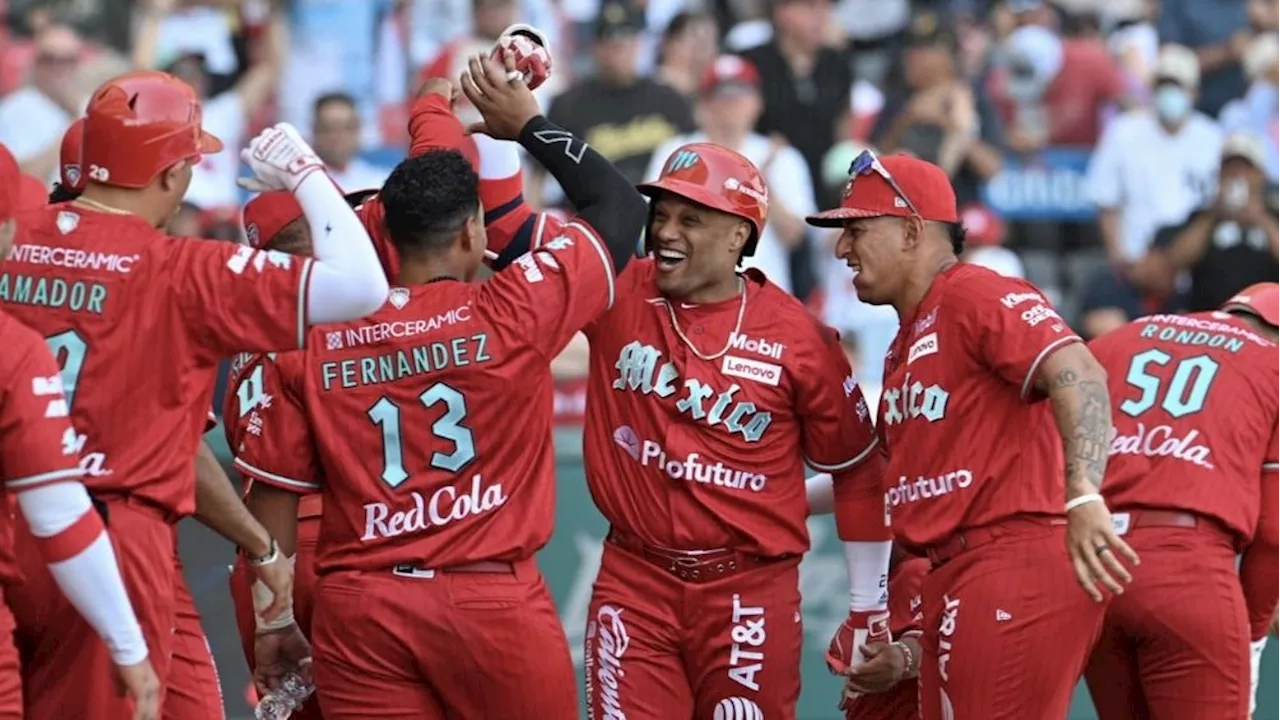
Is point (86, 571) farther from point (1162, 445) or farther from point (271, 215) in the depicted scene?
point (1162, 445)

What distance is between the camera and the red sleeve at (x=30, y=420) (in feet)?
17.3

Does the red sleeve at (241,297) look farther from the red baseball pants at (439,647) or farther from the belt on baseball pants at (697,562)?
the belt on baseball pants at (697,562)

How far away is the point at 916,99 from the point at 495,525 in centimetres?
841

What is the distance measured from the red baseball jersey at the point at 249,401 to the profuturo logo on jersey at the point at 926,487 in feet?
6.20

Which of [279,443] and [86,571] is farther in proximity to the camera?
[279,443]

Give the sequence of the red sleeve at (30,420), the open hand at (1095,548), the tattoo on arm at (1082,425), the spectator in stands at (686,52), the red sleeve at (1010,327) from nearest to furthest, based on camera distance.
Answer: the red sleeve at (30,420), the open hand at (1095,548), the tattoo on arm at (1082,425), the red sleeve at (1010,327), the spectator in stands at (686,52)

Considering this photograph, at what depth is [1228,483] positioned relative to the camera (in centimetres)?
713

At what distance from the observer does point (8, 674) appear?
5414 mm

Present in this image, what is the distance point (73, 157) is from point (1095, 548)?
3257mm

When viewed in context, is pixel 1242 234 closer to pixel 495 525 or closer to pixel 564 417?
pixel 564 417

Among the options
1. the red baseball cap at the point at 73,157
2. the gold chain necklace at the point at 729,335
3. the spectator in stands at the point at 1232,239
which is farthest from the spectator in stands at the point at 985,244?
the red baseball cap at the point at 73,157

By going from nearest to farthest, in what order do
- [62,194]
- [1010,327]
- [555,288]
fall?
1. [555,288]
2. [1010,327]
3. [62,194]

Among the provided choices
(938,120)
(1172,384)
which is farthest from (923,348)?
(938,120)

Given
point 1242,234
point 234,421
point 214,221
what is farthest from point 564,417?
point 1242,234
